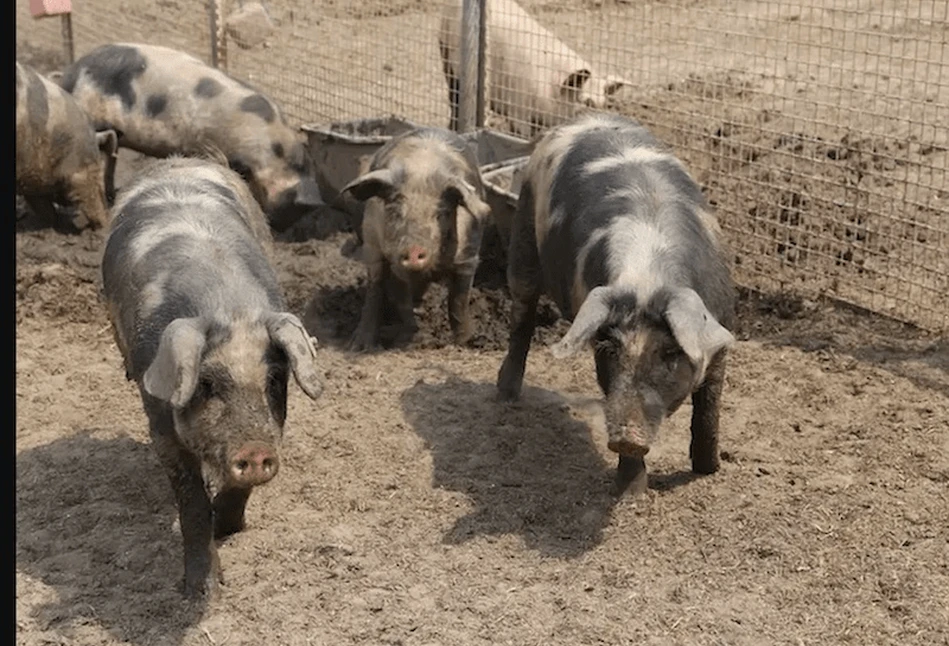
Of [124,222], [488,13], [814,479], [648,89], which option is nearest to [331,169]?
[488,13]

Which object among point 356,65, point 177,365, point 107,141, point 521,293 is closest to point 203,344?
point 177,365

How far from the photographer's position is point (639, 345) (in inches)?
187

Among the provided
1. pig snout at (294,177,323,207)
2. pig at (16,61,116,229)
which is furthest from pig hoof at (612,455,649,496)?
pig at (16,61,116,229)

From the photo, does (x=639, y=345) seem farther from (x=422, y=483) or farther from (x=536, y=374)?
(x=536, y=374)

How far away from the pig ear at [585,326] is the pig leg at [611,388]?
0.40 ft

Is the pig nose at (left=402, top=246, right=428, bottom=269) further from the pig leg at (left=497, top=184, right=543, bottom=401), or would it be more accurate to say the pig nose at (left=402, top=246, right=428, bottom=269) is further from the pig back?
the pig back

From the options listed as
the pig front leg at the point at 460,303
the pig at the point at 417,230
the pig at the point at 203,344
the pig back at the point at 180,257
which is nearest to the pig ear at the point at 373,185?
the pig at the point at 417,230

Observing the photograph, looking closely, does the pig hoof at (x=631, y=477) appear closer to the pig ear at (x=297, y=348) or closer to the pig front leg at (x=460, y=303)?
the pig ear at (x=297, y=348)

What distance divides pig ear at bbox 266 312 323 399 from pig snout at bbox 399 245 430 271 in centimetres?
267

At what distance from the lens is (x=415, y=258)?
705cm

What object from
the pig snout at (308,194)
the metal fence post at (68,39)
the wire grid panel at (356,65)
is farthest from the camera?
the metal fence post at (68,39)

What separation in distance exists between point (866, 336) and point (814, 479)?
1.75 meters

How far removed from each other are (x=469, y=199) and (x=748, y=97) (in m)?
3.05

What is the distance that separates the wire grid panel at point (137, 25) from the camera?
1304 centimetres
